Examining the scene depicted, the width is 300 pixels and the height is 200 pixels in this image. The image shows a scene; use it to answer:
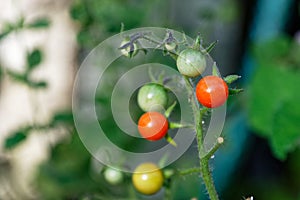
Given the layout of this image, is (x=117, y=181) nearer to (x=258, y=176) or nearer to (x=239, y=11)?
(x=258, y=176)

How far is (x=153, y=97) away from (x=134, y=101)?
102 centimetres

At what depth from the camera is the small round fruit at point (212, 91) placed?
0.77 m

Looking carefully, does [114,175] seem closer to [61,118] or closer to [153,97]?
[153,97]

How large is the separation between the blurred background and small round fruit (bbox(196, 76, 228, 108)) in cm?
41

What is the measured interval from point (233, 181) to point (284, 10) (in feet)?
1.98

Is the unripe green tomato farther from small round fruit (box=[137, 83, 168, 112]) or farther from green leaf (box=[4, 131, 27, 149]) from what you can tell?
green leaf (box=[4, 131, 27, 149])

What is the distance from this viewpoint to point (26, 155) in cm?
289

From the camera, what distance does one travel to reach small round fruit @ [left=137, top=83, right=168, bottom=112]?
0.91 metres

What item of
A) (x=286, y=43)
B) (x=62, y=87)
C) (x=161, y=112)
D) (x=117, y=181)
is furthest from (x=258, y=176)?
(x=161, y=112)

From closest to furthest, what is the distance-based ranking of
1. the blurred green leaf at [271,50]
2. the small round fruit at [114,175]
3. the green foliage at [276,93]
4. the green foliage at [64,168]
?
the small round fruit at [114,175], the green foliage at [276,93], the green foliage at [64,168], the blurred green leaf at [271,50]

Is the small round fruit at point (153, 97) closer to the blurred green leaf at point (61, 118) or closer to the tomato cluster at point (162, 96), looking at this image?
the tomato cluster at point (162, 96)

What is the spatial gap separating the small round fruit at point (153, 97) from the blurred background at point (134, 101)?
0.90 ft

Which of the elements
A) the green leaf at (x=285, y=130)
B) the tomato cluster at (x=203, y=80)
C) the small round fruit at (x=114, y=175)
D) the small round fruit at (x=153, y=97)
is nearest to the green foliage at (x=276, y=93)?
the green leaf at (x=285, y=130)

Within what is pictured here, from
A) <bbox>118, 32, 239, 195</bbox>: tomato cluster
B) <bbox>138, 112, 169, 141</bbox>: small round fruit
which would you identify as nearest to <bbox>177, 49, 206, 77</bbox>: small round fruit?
<bbox>118, 32, 239, 195</bbox>: tomato cluster
